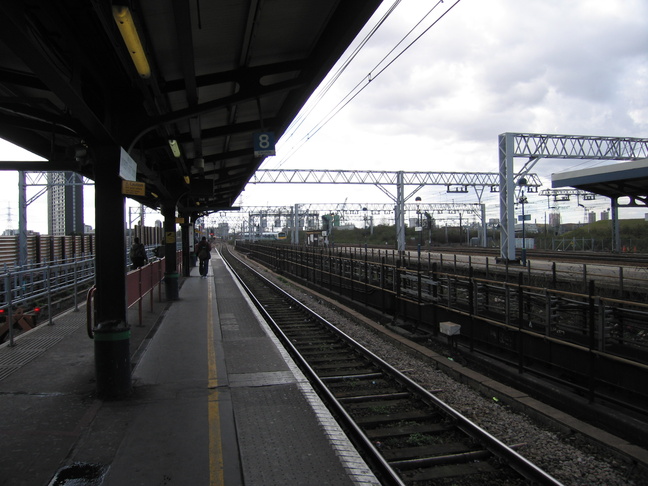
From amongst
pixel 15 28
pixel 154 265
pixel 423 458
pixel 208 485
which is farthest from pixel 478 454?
pixel 154 265

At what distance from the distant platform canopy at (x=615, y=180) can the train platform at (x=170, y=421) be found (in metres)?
18.2

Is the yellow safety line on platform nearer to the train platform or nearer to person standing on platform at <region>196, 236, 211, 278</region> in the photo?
the train platform

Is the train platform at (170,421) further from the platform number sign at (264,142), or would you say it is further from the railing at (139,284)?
the platform number sign at (264,142)

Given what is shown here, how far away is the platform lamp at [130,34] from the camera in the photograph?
372 cm

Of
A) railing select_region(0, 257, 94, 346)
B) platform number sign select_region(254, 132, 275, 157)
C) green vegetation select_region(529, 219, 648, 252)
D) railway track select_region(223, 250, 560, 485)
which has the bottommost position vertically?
railway track select_region(223, 250, 560, 485)

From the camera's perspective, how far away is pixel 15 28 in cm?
324

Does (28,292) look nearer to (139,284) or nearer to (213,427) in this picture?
(139,284)

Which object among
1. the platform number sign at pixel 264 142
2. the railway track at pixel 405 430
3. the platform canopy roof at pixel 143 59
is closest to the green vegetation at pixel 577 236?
the platform number sign at pixel 264 142

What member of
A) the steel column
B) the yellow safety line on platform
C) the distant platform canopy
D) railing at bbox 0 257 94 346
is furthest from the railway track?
the distant platform canopy

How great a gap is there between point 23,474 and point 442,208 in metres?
71.1

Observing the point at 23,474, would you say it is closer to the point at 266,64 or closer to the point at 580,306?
the point at 266,64

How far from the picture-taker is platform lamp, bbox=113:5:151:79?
372 centimetres

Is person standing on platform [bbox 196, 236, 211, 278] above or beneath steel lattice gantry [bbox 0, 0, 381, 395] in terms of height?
beneath

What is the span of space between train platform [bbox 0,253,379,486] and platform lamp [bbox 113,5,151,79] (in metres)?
3.73
